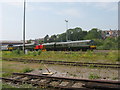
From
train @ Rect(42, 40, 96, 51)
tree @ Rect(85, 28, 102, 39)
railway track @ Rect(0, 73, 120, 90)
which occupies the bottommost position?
railway track @ Rect(0, 73, 120, 90)

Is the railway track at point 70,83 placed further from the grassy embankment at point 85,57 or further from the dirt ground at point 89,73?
the grassy embankment at point 85,57

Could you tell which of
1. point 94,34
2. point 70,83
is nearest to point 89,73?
point 70,83

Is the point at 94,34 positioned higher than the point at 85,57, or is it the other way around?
the point at 94,34

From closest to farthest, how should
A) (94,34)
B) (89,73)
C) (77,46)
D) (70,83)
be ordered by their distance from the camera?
1. (70,83)
2. (89,73)
3. (77,46)
4. (94,34)

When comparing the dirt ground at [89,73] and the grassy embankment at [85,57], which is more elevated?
the grassy embankment at [85,57]

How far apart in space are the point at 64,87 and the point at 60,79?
4.14 ft

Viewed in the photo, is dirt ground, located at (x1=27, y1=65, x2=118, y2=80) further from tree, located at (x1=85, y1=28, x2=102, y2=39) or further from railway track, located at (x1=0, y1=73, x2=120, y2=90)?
tree, located at (x1=85, y1=28, x2=102, y2=39)

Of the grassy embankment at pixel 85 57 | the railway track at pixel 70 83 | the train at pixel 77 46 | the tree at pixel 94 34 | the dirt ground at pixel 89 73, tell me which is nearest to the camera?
the railway track at pixel 70 83

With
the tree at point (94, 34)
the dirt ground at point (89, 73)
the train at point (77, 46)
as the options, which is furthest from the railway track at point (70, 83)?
the tree at point (94, 34)

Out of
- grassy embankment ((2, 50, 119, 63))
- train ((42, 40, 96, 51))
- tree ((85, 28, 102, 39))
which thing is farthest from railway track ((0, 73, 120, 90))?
tree ((85, 28, 102, 39))

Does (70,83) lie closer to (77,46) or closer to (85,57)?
(85,57)

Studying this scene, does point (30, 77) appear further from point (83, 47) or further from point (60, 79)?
point (83, 47)

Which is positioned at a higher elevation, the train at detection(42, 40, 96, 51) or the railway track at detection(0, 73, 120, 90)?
the train at detection(42, 40, 96, 51)

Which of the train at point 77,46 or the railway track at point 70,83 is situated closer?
the railway track at point 70,83
